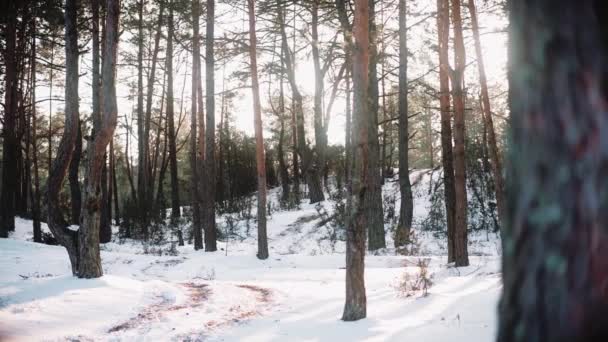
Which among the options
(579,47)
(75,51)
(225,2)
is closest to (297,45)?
(225,2)

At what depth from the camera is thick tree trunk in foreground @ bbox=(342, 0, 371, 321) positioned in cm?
535

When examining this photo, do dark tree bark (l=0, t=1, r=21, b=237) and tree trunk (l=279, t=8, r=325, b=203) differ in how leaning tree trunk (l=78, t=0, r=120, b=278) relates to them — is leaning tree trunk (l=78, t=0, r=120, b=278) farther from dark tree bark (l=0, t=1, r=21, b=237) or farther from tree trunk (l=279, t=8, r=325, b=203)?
tree trunk (l=279, t=8, r=325, b=203)

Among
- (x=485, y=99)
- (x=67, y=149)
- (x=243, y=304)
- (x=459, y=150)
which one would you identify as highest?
(x=485, y=99)

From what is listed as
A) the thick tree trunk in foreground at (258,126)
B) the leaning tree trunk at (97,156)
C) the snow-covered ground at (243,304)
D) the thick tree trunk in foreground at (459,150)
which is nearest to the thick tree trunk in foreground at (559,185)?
the snow-covered ground at (243,304)

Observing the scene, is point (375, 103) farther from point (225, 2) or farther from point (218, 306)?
point (218, 306)

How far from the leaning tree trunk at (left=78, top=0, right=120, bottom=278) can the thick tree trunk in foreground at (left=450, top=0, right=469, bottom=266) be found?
22.2ft

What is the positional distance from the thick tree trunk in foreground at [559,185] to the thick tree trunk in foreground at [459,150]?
8.62 metres

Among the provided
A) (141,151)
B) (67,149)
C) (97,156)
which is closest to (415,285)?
(97,156)

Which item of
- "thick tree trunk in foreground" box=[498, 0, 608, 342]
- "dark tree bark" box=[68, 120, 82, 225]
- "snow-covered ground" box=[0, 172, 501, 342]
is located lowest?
"snow-covered ground" box=[0, 172, 501, 342]

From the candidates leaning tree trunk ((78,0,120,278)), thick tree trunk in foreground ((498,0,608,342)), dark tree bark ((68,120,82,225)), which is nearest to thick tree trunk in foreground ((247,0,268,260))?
leaning tree trunk ((78,0,120,278))

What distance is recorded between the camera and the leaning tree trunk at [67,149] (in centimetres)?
802

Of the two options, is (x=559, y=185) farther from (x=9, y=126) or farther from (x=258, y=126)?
(x=9, y=126)

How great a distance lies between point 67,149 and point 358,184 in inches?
240

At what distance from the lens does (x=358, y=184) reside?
5.38 metres
